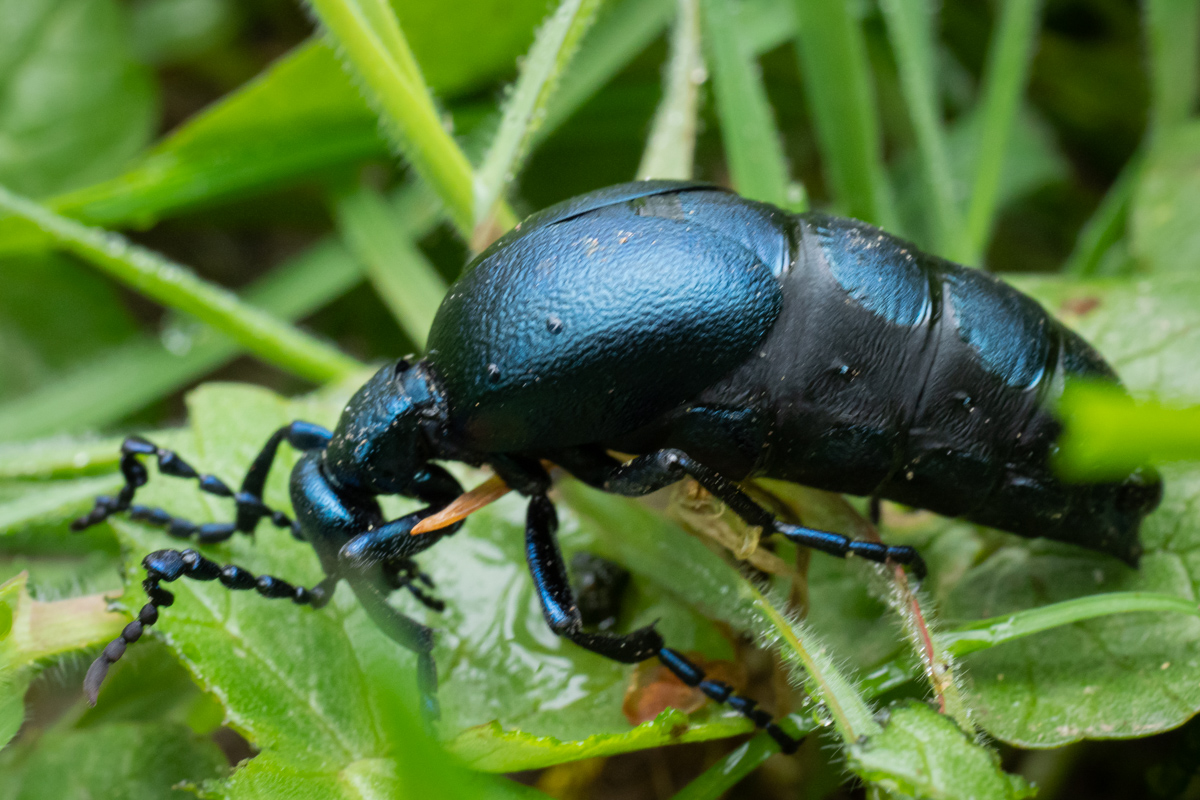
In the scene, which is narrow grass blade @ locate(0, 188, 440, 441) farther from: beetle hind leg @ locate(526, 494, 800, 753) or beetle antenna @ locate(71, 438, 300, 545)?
beetle hind leg @ locate(526, 494, 800, 753)

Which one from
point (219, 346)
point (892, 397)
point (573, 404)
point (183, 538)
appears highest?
point (219, 346)

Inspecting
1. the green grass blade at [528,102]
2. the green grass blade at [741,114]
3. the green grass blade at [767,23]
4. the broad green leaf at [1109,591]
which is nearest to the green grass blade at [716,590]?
the broad green leaf at [1109,591]

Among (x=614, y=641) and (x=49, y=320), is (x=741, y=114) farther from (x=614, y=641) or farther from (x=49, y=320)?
(x=49, y=320)

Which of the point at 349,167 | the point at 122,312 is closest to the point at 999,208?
the point at 349,167

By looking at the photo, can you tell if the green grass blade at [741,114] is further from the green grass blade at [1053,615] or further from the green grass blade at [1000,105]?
the green grass blade at [1053,615]

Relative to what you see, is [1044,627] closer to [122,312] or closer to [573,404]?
[573,404]

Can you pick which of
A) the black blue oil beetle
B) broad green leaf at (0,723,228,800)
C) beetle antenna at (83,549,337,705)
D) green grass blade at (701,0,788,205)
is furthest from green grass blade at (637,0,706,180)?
broad green leaf at (0,723,228,800)
